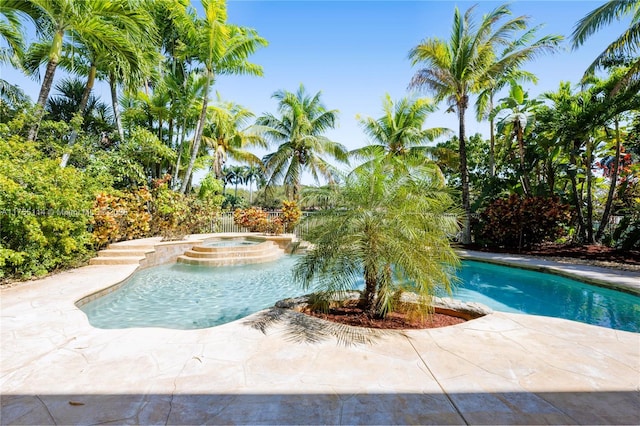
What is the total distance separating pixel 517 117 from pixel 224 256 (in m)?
13.0

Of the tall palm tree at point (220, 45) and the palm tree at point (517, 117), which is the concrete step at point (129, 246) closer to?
the tall palm tree at point (220, 45)

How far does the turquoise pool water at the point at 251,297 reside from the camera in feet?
15.0

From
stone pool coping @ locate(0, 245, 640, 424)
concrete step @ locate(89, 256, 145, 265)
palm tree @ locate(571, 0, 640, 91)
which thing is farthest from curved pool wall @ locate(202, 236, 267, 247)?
palm tree @ locate(571, 0, 640, 91)

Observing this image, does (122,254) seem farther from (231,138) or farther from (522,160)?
(522,160)

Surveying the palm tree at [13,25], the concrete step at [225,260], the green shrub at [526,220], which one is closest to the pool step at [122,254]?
the concrete step at [225,260]

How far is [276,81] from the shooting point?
1622 cm

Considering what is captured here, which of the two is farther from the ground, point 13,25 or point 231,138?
point 13,25

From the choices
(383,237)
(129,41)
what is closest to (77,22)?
(129,41)

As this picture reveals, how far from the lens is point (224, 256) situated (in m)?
8.97

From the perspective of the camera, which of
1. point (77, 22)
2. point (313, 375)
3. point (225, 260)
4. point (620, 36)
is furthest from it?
point (225, 260)

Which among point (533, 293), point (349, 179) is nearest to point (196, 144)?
point (349, 179)

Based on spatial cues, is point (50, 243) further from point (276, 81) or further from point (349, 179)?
point (276, 81)

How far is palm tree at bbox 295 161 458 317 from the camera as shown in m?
3.37

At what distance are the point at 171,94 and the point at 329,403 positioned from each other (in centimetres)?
1436
